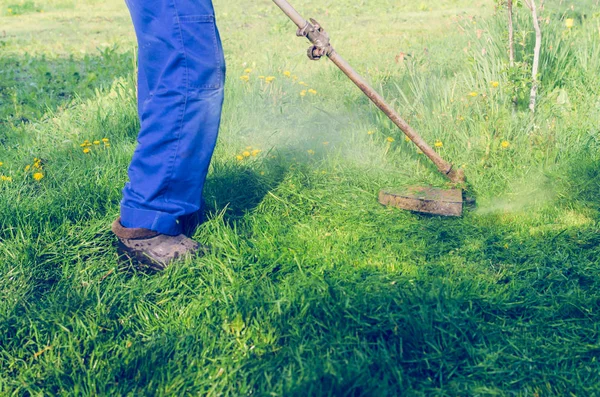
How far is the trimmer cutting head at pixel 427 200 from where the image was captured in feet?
10.1

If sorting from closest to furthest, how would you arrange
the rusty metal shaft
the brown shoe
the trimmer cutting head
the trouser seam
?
the trouser seam < the brown shoe < the rusty metal shaft < the trimmer cutting head

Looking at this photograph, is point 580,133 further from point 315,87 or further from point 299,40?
point 299,40

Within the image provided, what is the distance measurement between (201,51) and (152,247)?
2.65ft

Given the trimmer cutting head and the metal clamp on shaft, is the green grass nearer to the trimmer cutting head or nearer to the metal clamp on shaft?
the trimmer cutting head

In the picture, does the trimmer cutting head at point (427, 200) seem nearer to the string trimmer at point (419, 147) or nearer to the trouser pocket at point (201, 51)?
the string trimmer at point (419, 147)

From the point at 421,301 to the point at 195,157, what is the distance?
1047mm

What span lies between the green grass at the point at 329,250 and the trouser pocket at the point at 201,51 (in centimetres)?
65

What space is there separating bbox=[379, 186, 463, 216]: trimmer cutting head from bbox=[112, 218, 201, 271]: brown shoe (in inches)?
42.2

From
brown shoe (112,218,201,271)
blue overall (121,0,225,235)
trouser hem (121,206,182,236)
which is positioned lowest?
brown shoe (112,218,201,271)

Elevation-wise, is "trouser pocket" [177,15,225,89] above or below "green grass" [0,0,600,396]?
above

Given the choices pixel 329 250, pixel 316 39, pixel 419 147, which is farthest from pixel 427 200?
pixel 316 39

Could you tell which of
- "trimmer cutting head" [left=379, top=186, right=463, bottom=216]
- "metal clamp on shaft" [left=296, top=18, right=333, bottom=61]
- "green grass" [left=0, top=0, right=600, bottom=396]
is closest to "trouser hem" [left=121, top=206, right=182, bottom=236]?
"green grass" [left=0, top=0, right=600, bottom=396]

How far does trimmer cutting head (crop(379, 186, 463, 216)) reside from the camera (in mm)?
3074

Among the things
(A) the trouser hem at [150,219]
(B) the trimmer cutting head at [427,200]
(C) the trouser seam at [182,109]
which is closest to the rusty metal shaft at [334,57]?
(B) the trimmer cutting head at [427,200]
